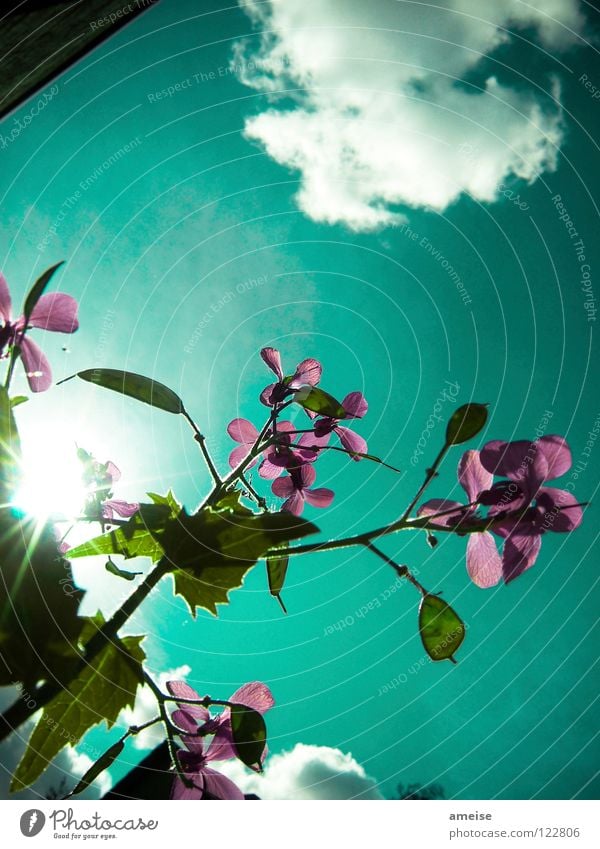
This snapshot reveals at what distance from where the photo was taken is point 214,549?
→ 0.42m

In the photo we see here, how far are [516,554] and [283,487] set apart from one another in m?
0.28

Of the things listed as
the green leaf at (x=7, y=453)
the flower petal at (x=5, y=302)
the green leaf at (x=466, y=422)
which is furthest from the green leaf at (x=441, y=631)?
the flower petal at (x=5, y=302)

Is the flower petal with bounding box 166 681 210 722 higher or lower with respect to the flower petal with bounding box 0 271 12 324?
lower

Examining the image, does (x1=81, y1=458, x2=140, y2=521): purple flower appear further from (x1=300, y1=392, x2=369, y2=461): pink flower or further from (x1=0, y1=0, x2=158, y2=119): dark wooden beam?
(x1=0, y1=0, x2=158, y2=119): dark wooden beam

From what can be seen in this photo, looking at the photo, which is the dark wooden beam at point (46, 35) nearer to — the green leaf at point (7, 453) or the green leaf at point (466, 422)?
the green leaf at point (7, 453)

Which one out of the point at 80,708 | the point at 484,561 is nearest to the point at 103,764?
the point at 80,708

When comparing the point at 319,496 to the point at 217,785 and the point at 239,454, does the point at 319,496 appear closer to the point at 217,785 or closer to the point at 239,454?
the point at 239,454

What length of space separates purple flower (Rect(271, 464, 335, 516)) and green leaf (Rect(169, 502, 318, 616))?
7.0 inches

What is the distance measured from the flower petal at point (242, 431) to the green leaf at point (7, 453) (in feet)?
1.04

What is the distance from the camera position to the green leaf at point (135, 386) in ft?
1.73

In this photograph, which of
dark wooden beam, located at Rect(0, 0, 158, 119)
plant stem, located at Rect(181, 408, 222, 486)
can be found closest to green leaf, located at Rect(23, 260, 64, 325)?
plant stem, located at Rect(181, 408, 222, 486)

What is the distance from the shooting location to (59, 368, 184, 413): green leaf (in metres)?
0.53
